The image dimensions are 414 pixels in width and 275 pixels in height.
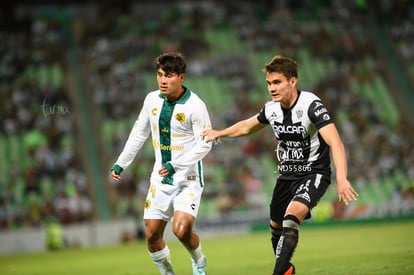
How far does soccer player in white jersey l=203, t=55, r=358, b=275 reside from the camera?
8367mm

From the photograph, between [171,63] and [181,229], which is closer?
[181,229]

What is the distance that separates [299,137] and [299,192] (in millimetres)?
623

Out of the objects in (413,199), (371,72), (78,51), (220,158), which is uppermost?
(78,51)

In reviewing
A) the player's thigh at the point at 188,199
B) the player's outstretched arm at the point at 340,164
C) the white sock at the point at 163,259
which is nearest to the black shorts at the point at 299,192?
the player's outstretched arm at the point at 340,164

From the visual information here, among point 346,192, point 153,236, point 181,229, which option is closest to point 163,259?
point 153,236

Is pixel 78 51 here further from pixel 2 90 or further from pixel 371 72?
pixel 371 72

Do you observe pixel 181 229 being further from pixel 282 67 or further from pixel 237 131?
pixel 282 67

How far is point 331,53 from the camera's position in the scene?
32406mm

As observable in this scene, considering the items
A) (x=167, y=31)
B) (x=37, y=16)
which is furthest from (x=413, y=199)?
(x=37, y=16)

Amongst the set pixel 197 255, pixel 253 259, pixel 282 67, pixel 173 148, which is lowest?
pixel 253 259

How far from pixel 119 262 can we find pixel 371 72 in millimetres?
19972

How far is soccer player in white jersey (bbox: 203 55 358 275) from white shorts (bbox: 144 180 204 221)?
695 millimetres

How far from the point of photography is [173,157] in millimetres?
9320

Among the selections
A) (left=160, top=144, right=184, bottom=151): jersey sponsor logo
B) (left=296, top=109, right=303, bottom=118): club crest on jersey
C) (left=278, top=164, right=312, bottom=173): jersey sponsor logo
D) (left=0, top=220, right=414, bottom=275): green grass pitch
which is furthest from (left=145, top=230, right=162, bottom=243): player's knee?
(left=296, top=109, right=303, bottom=118): club crest on jersey
